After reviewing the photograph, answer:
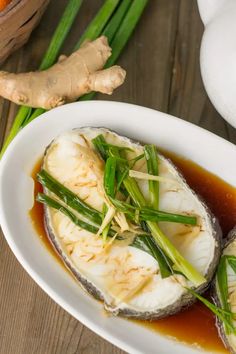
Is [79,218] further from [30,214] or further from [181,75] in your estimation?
[181,75]

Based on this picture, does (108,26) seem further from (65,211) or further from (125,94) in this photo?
(65,211)

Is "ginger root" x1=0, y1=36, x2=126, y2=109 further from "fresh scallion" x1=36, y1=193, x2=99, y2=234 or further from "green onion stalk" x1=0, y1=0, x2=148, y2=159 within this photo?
"fresh scallion" x1=36, y1=193, x2=99, y2=234

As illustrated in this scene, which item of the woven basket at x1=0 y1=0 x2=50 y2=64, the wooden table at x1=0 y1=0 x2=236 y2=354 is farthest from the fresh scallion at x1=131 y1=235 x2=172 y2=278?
the woven basket at x1=0 y1=0 x2=50 y2=64

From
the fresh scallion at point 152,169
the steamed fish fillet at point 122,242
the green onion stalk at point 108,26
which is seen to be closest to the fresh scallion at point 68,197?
the steamed fish fillet at point 122,242

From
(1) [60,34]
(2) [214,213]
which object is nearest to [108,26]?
(1) [60,34]

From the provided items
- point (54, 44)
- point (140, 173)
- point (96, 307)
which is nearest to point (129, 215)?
point (140, 173)

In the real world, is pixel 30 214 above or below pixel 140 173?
below

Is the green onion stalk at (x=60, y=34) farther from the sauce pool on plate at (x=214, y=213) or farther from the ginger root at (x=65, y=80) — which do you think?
the sauce pool on plate at (x=214, y=213)
